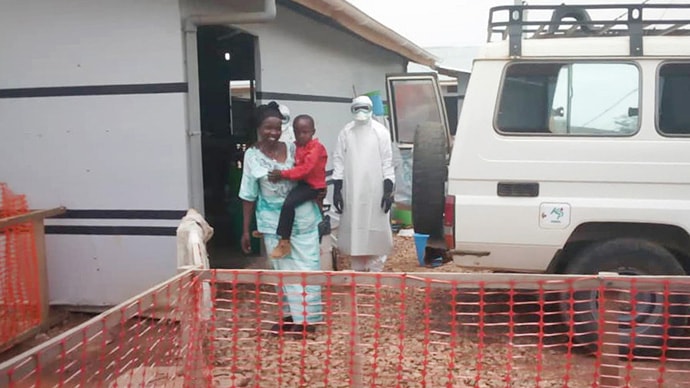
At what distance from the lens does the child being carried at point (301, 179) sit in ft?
16.5

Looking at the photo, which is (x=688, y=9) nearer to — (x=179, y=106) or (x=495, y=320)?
(x=495, y=320)

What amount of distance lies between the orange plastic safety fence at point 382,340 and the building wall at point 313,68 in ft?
7.71

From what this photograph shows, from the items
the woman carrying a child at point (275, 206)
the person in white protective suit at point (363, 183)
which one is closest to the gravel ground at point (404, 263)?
the person in white protective suit at point (363, 183)

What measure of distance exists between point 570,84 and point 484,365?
2.00 meters

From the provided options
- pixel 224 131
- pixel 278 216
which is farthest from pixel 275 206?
pixel 224 131

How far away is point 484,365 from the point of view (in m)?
4.43

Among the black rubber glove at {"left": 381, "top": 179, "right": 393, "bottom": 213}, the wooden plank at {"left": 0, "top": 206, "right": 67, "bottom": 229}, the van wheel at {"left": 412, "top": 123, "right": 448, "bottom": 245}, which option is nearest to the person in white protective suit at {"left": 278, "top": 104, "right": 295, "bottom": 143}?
the black rubber glove at {"left": 381, "top": 179, "right": 393, "bottom": 213}

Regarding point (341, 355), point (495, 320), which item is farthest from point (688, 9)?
point (341, 355)

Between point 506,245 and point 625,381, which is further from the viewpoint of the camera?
point 506,245

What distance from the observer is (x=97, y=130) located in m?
5.50

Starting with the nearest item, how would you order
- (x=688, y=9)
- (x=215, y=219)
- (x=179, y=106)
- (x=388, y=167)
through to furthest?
1. (x=688, y=9)
2. (x=179, y=106)
3. (x=388, y=167)
4. (x=215, y=219)

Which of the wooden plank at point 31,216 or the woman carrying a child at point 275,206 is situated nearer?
the wooden plank at point 31,216

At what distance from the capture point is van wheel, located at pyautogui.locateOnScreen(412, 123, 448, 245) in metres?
4.87

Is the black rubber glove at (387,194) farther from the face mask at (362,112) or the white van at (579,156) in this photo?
the white van at (579,156)
